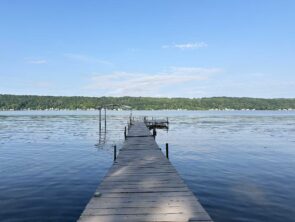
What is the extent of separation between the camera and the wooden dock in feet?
30.5

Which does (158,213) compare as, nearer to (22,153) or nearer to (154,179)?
(154,179)

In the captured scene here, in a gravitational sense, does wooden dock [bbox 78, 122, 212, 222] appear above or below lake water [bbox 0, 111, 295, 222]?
above

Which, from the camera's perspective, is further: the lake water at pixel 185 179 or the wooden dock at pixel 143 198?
the lake water at pixel 185 179

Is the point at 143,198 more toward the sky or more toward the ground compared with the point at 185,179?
more toward the sky

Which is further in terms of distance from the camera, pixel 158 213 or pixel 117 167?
pixel 117 167

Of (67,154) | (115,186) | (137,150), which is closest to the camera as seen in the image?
(115,186)

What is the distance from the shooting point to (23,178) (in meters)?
21.6

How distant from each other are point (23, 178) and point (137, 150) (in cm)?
838

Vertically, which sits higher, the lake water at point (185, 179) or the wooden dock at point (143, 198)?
the wooden dock at point (143, 198)

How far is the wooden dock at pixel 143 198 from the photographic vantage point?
930 centimetres

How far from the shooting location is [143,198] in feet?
36.7

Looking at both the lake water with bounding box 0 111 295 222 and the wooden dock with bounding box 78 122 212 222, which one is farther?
the lake water with bounding box 0 111 295 222

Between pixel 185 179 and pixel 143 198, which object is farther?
pixel 185 179

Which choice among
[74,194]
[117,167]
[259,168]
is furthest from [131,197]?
[259,168]
